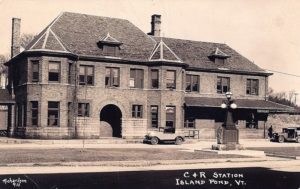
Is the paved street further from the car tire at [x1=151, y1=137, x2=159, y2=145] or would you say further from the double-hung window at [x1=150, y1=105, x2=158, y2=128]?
the double-hung window at [x1=150, y1=105, x2=158, y2=128]

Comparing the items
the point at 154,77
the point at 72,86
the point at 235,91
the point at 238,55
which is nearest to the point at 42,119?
the point at 72,86

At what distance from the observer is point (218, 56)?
43000mm

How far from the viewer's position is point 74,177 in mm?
13312

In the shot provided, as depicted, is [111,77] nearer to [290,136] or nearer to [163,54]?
[163,54]

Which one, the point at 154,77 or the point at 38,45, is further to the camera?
the point at 154,77

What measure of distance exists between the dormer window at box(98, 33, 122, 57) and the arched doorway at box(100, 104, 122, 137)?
4.64m

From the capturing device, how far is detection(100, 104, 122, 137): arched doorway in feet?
126

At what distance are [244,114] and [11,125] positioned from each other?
868 inches

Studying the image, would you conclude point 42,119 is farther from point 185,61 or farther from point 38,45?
point 185,61

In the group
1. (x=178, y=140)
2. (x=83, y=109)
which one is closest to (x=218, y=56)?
(x=178, y=140)

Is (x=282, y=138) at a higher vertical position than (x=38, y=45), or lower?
lower

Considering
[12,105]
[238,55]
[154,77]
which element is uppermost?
[238,55]

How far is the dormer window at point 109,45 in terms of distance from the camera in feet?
122

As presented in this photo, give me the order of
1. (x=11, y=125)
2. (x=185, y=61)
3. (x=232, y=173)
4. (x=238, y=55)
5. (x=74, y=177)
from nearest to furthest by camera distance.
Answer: (x=74, y=177), (x=232, y=173), (x=11, y=125), (x=185, y=61), (x=238, y=55)
